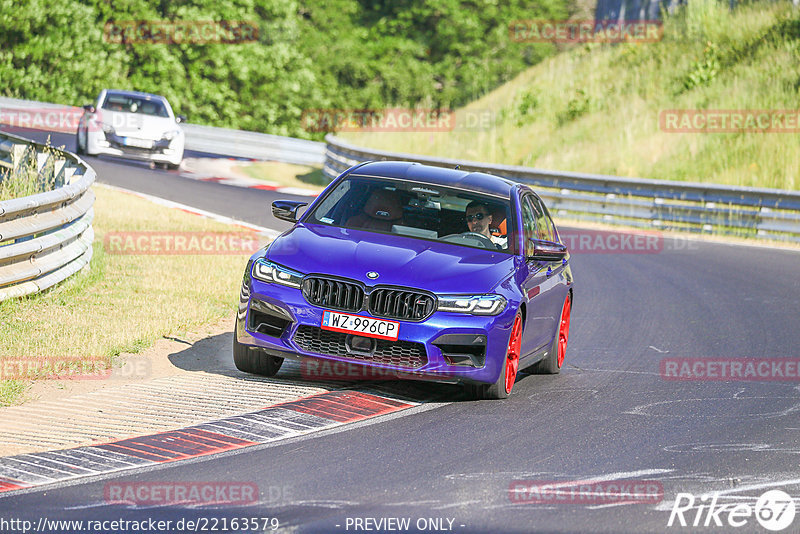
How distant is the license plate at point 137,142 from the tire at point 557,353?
60.9ft

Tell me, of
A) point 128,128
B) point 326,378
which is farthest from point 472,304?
point 128,128

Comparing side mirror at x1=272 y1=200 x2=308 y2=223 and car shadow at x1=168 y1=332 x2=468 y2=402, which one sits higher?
side mirror at x1=272 y1=200 x2=308 y2=223

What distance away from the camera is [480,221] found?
31.0 ft

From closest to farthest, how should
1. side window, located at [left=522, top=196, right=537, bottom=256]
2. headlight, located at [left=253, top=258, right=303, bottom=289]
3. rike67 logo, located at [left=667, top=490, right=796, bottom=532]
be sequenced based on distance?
rike67 logo, located at [left=667, top=490, right=796, bottom=532] < headlight, located at [left=253, top=258, right=303, bottom=289] < side window, located at [left=522, top=196, right=537, bottom=256]

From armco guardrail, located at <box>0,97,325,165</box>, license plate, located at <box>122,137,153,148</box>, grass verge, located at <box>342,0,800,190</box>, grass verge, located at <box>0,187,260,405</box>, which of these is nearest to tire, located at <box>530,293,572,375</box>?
grass verge, located at <box>0,187,260,405</box>

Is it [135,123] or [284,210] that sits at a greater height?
[284,210]

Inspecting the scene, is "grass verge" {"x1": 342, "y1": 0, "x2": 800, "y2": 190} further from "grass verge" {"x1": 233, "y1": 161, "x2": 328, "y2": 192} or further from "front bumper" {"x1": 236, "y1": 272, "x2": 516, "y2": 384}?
"front bumper" {"x1": 236, "y1": 272, "x2": 516, "y2": 384}

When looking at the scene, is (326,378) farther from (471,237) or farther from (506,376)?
(471,237)

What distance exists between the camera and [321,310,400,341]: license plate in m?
8.18

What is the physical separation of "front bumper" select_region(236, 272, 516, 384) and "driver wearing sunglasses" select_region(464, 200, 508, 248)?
39.6 inches

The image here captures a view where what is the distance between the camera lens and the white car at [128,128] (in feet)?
89.1

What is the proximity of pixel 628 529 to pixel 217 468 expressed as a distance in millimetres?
2108

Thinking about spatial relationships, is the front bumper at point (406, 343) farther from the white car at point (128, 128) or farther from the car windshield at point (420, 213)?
the white car at point (128, 128)

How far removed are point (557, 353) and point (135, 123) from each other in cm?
1883
